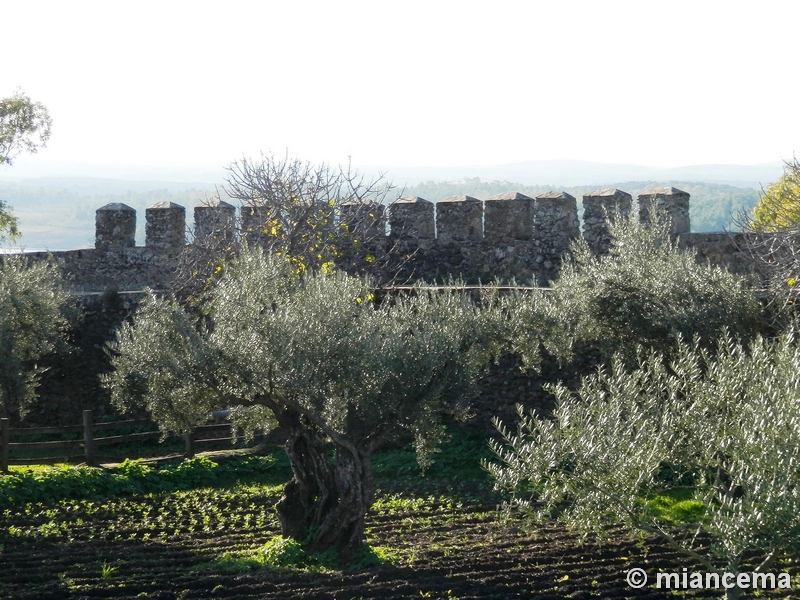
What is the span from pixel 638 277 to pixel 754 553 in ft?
14.4

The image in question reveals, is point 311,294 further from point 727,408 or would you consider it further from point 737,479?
point 737,479

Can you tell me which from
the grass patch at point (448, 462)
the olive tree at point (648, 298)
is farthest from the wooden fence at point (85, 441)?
the olive tree at point (648, 298)

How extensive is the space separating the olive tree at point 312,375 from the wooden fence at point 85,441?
5.37m

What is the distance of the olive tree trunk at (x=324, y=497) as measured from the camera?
35.7 feet

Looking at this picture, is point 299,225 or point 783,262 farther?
point 299,225

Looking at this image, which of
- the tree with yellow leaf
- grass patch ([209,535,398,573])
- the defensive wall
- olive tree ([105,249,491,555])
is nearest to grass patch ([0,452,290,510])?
olive tree ([105,249,491,555])

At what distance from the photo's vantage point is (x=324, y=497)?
1110cm

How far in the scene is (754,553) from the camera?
10586 mm

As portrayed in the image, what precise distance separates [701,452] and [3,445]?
11.9m

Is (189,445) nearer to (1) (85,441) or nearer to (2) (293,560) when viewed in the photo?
(1) (85,441)

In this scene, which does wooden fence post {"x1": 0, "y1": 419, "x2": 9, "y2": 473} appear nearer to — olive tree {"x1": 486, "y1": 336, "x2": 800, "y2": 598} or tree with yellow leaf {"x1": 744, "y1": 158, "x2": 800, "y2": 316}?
olive tree {"x1": 486, "y1": 336, "x2": 800, "y2": 598}

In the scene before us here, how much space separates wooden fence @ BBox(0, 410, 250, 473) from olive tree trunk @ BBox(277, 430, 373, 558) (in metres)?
5.82

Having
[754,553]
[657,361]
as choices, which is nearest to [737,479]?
[657,361]

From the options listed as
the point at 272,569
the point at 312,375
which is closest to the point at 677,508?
the point at 272,569
